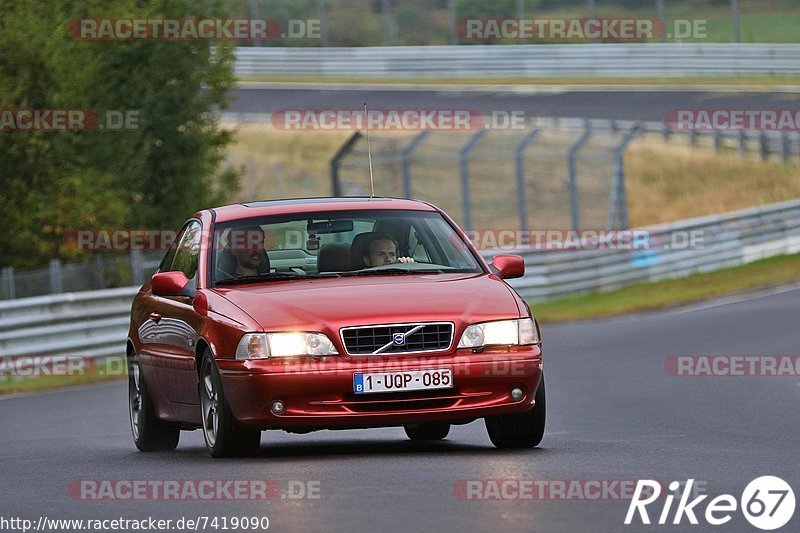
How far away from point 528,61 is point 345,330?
42.0 m

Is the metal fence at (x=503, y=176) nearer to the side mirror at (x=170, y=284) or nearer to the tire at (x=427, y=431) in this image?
the tire at (x=427, y=431)

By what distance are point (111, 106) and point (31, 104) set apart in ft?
12.0

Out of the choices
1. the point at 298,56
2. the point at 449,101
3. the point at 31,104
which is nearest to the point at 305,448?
the point at 31,104

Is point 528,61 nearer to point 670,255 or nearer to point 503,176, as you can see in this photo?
point 503,176

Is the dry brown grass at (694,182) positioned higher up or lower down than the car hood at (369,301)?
lower down

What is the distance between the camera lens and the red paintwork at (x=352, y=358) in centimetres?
947

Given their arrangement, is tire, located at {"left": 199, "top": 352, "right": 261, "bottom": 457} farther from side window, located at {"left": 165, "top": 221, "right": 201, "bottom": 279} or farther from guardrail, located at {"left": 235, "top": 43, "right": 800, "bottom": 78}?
guardrail, located at {"left": 235, "top": 43, "right": 800, "bottom": 78}

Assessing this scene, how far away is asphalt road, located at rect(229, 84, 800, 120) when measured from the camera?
4353cm

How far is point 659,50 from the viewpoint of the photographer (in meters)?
48.1

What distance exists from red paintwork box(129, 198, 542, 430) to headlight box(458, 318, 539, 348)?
0.04 metres

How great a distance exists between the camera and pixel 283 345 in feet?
31.2

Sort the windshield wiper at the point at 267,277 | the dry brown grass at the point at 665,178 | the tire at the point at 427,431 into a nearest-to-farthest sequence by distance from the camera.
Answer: the windshield wiper at the point at 267,277 < the tire at the point at 427,431 < the dry brown grass at the point at 665,178

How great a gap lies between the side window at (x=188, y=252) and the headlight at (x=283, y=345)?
1.30 meters

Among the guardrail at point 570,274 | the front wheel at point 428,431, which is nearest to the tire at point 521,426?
the front wheel at point 428,431
